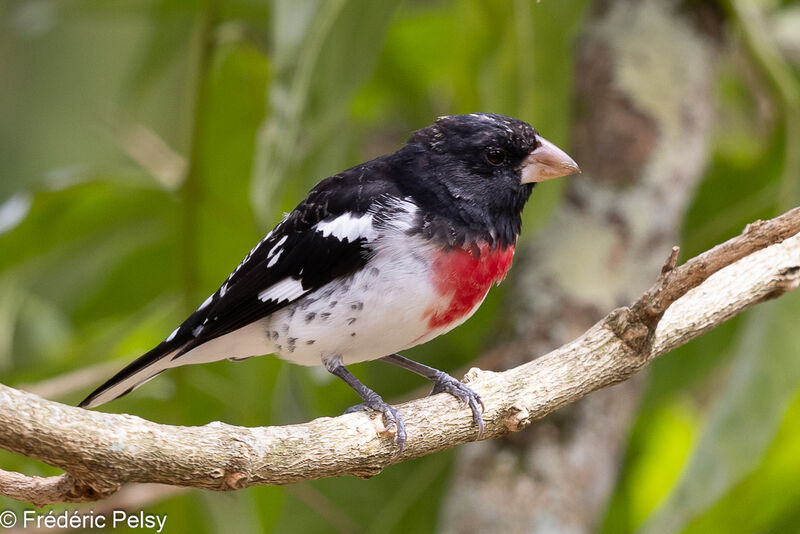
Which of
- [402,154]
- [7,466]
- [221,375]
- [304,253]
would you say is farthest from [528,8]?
[7,466]

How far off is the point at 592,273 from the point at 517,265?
A: 23 cm

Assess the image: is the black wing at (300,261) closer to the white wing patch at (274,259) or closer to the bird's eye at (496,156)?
the white wing patch at (274,259)

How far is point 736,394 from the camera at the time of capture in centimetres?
242

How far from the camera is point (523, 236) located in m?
2.48

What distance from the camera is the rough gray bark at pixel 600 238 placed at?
2508 mm

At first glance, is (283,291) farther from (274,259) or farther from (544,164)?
(544,164)

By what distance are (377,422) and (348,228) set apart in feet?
1.43

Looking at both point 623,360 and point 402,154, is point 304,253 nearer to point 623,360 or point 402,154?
point 402,154

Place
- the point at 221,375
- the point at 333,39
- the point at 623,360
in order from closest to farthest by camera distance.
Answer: the point at 623,360 < the point at 333,39 < the point at 221,375

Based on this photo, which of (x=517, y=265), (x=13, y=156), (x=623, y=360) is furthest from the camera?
(x=13, y=156)

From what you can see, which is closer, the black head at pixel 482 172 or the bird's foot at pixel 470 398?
the bird's foot at pixel 470 398

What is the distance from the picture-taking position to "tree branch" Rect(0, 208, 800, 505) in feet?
4.58

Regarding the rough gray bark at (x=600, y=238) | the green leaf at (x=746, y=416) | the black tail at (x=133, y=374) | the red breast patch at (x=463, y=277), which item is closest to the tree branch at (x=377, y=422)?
the red breast patch at (x=463, y=277)

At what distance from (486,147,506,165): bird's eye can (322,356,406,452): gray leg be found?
0.50 m
